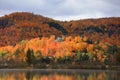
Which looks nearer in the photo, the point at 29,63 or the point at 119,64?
the point at 119,64

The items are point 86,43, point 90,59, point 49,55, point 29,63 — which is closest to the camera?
point 29,63

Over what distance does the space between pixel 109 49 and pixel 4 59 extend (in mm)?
54340

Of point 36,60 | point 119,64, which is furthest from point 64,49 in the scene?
point 119,64

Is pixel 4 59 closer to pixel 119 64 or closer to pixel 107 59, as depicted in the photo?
pixel 107 59

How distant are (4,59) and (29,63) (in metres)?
35.9

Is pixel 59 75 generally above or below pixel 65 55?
below

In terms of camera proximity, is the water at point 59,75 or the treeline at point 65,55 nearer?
the water at point 59,75

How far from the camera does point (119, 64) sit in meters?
136

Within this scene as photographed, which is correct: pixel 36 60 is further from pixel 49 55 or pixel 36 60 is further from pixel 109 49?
pixel 109 49

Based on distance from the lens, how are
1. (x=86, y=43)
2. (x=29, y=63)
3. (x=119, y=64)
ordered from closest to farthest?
1. (x=119, y=64)
2. (x=29, y=63)
3. (x=86, y=43)

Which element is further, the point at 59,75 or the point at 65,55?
the point at 65,55

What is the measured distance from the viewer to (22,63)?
513 feet

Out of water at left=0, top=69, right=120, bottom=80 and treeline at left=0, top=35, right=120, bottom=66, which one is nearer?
water at left=0, top=69, right=120, bottom=80

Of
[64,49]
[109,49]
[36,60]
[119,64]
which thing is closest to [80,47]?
[64,49]
